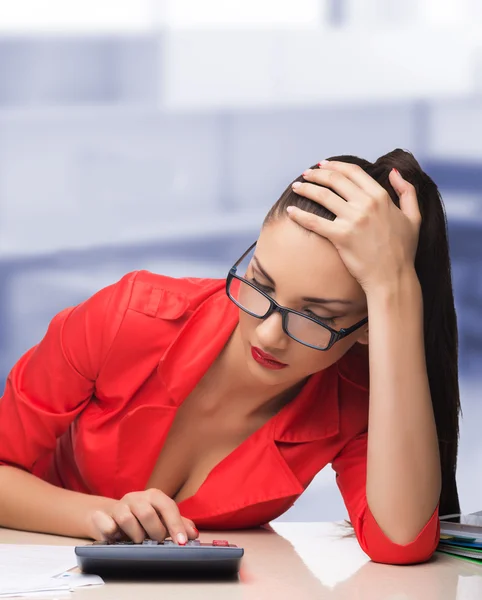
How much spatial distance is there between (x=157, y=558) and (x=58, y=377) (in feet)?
1.41

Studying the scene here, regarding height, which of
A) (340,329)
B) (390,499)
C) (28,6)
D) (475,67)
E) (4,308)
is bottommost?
(4,308)

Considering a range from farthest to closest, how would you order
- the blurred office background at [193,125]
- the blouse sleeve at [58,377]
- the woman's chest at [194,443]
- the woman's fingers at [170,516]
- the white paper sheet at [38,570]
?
the blurred office background at [193,125], the woman's chest at [194,443], the blouse sleeve at [58,377], the woman's fingers at [170,516], the white paper sheet at [38,570]

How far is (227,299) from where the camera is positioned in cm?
157

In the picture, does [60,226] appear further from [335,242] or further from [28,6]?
[335,242]

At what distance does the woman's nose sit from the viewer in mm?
1342

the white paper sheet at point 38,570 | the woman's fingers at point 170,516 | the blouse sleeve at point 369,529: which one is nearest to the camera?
the white paper sheet at point 38,570

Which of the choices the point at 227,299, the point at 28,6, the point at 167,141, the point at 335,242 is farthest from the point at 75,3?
the point at 335,242

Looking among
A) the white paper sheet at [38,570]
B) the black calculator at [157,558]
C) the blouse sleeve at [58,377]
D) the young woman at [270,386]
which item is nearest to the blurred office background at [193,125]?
the young woman at [270,386]

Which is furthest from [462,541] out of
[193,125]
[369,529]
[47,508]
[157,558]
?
[193,125]

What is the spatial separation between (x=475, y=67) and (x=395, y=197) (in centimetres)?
222

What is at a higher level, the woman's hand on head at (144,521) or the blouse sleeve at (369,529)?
the woman's hand on head at (144,521)

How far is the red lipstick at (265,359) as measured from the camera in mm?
1396

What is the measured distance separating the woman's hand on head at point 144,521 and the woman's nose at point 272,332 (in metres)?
0.27

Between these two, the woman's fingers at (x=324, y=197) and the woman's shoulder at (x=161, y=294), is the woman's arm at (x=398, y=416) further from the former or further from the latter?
the woman's shoulder at (x=161, y=294)
